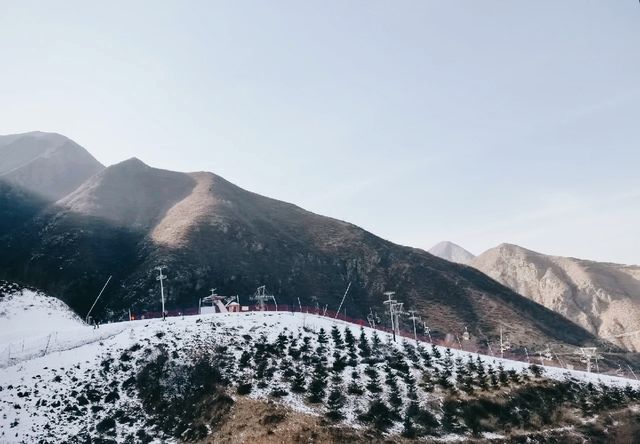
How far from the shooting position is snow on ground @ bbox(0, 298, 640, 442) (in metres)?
35.3

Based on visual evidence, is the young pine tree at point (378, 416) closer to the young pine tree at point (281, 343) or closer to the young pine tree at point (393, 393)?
the young pine tree at point (393, 393)

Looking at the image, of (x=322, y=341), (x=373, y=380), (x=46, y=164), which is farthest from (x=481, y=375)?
(x=46, y=164)

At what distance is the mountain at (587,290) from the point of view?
15250 cm

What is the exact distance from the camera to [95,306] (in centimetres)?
8400

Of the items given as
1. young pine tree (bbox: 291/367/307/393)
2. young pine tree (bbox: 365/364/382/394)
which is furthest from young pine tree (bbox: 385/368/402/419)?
young pine tree (bbox: 291/367/307/393)

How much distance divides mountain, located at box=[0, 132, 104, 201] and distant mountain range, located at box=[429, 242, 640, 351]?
520 feet

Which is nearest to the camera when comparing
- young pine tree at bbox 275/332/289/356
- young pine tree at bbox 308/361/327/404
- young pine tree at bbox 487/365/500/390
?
young pine tree at bbox 308/361/327/404

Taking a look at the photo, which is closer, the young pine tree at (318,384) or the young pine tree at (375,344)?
the young pine tree at (318,384)

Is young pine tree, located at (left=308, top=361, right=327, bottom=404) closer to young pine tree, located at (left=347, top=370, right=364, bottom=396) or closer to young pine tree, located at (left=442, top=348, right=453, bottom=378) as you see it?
young pine tree, located at (left=347, top=370, right=364, bottom=396)

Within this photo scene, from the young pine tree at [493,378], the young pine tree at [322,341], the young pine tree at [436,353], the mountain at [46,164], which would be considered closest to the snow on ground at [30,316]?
the young pine tree at [322,341]

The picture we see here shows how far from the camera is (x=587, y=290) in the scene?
17112cm

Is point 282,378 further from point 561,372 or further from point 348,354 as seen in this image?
point 561,372

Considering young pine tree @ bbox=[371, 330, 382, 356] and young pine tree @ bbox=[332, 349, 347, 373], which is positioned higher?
young pine tree @ bbox=[371, 330, 382, 356]

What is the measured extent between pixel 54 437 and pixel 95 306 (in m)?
54.1
